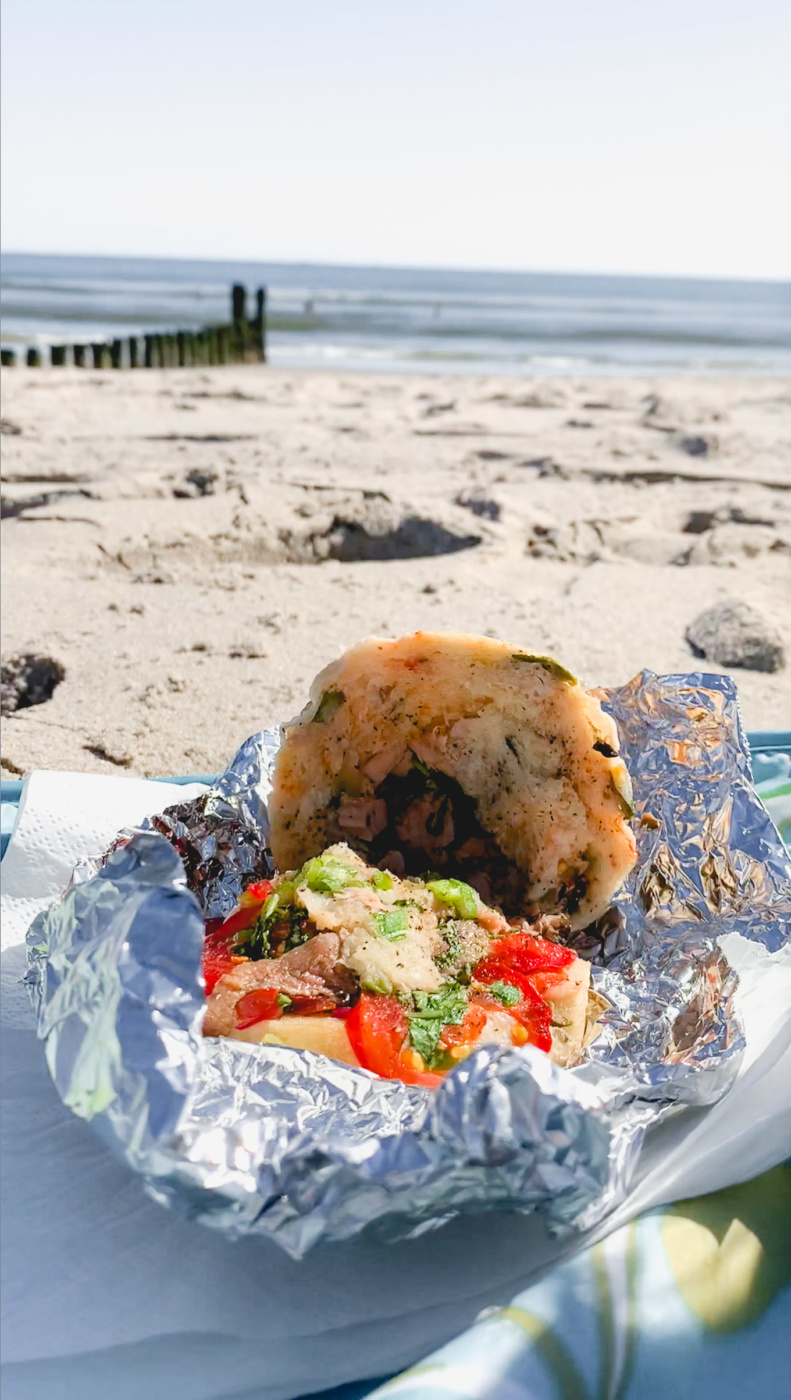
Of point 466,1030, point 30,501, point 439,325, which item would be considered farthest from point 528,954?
point 439,325

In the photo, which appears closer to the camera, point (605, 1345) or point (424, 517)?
point (605, 1345)

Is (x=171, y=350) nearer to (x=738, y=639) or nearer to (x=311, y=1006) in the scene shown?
(x=738, y=639)

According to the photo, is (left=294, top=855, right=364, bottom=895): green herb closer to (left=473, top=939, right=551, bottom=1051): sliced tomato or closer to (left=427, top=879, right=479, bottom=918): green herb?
(left=427, top=879, right=479, bottom=918): green herb

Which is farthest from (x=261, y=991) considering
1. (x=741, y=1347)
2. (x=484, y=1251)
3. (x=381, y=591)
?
(x=381, y=591)

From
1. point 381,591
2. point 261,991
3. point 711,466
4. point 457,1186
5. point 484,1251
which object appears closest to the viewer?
point 457,1186

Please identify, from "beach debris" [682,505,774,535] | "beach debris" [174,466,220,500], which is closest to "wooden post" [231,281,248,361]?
"beach debris" [174,466,220,500]

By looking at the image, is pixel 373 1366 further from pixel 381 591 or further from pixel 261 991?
pixel 381 591
